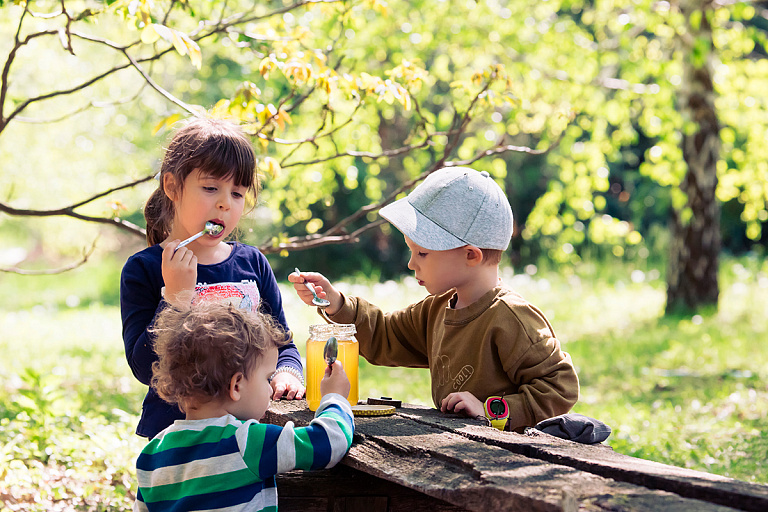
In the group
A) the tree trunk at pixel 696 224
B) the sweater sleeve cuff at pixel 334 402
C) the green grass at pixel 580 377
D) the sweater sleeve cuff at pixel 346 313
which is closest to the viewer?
the sweater sleeve cuff at pixel 334 402

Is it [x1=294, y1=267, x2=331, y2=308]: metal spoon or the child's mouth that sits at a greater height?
the child's mouth

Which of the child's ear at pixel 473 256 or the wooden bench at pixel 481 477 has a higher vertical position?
the child's ear at pixel 473 256

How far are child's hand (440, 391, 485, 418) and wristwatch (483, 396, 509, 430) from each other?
3 cm

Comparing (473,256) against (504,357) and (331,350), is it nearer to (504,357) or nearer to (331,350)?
(504,357)

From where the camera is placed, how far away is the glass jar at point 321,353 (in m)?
2.21

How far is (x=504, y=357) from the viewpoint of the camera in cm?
230

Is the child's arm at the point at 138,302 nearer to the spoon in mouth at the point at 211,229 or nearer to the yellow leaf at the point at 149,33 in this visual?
the spoon in mouth at the point at 211,229

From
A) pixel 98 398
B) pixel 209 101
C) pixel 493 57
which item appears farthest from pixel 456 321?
pixel 209 101

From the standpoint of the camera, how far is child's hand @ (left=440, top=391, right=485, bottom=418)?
2.24m

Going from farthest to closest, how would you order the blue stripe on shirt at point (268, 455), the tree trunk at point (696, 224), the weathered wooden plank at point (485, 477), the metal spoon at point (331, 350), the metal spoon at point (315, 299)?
the tree trunk at point (696, 224), the metal spoon at point (315, 299), the metal spoon at point (331, 350), the blue stripe on shirt at point (268, 455), the weathered wooden plank at point (485, 477)

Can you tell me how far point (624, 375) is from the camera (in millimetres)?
6277

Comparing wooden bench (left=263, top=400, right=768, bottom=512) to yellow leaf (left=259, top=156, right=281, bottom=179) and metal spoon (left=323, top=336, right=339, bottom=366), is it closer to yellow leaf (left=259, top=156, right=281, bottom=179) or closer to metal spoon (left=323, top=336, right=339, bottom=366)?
metal spoon (left=323, top=336, right=339, bottom=366)

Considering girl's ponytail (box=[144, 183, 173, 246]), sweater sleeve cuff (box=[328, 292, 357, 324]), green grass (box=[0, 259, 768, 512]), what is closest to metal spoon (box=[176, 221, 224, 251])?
girl's ponytail (box=[144, 183, 173, 246])

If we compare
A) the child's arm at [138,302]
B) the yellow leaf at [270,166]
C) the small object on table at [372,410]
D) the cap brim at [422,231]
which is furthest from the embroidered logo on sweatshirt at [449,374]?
the yellow leaf at [270,166]
